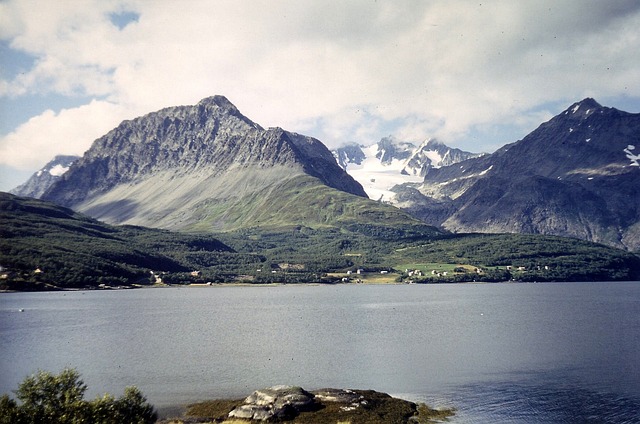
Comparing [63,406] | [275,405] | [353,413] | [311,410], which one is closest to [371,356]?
[353,413]

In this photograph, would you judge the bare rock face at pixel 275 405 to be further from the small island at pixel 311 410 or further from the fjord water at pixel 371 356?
the fjord water at pixel 371 356

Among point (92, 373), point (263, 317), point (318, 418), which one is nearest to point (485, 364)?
point (318, 418)

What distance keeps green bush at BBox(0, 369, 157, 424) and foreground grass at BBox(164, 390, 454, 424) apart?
1253 centimetres

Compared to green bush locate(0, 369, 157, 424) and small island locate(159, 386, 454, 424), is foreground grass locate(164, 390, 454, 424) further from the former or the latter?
green bush locate(0, 369, 157, 424)

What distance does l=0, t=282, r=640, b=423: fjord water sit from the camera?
8012 centimetres

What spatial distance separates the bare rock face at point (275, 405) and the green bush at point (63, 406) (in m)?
14.2

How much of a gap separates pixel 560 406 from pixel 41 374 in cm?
6075

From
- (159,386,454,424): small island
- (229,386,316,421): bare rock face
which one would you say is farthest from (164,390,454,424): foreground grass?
(229,386,316,421): bare rock face

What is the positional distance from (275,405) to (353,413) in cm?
926

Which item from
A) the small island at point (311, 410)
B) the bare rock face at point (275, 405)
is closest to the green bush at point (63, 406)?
the small island at point (311, 410)

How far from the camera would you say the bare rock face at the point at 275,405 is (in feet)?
224

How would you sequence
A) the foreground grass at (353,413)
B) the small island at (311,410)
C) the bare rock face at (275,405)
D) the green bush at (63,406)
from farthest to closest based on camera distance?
the bare rock face at (275,405) < the small island at (311,410) < the foreground grass at (353,413) < the green bush at (63,406)

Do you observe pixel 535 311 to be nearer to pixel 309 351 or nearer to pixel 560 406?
pixel 309 351

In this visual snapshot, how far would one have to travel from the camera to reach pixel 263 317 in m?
176
